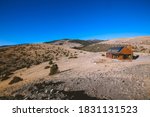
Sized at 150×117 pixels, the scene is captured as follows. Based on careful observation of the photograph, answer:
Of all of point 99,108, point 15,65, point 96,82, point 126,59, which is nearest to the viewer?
point 99,108

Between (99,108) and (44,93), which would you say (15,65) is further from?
(99,108)

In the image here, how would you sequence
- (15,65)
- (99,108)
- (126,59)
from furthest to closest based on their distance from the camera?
(15,65)
(126,59)
(99,108)

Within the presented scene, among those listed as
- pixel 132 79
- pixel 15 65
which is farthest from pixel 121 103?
pixel 15 65

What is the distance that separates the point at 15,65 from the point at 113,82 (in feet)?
120

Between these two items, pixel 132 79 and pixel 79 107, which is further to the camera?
pixel 132 79

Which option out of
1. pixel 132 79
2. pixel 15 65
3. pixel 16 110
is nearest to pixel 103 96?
pixel 132 79

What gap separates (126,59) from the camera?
116ft

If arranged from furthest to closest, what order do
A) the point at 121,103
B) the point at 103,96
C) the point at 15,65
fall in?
the point at 15,65 < the point at 103,96 < the point at 121,103

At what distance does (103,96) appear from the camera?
15.2 m

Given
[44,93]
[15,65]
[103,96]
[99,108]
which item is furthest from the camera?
[15,65]

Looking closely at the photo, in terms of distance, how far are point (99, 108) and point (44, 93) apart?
7.49 m

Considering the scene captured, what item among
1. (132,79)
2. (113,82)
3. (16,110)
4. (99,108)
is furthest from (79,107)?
(132,79)

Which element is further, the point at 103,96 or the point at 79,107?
the point at 103,96

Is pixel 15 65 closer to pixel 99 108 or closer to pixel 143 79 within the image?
pixel 143 79
